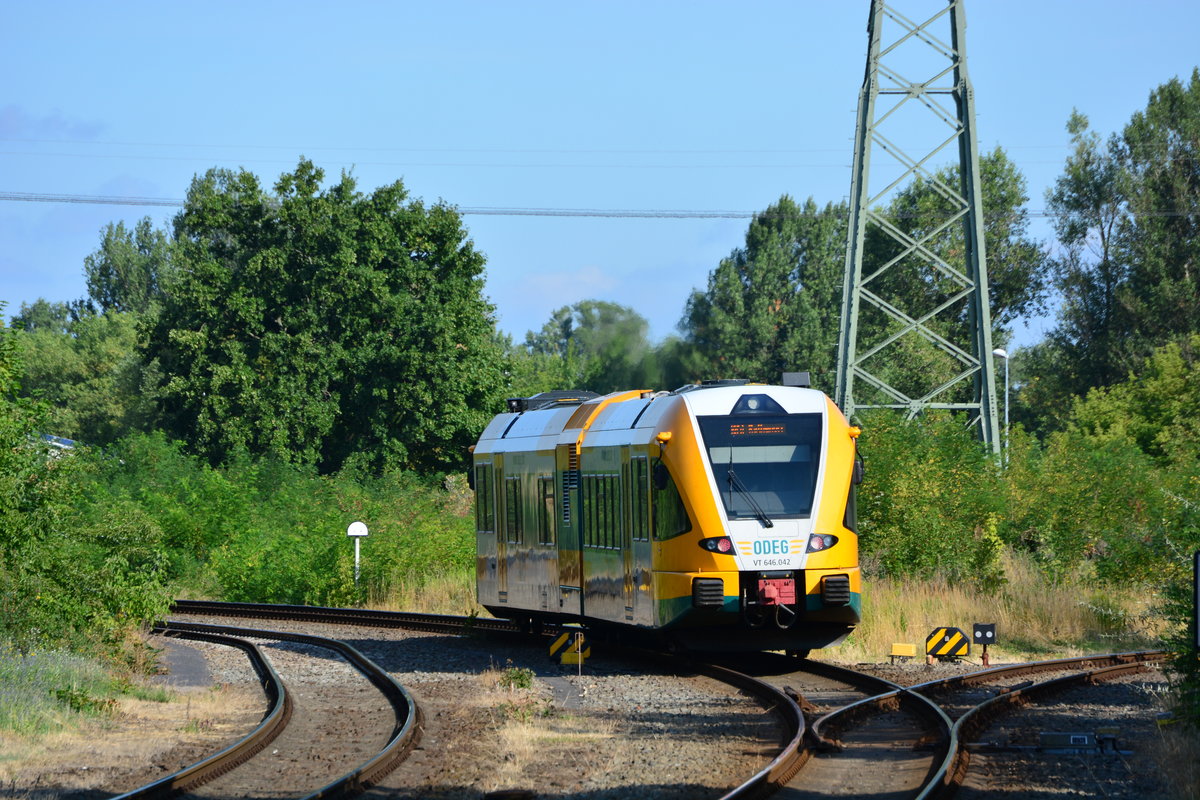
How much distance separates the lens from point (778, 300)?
71.9 metres

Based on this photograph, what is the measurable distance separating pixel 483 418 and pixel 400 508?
12956 millimetres

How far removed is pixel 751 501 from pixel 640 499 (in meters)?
1.46

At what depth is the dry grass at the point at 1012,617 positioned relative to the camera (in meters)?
20.1

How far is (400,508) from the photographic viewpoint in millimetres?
38688

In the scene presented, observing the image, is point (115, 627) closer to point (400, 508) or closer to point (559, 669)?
point (559, 669)

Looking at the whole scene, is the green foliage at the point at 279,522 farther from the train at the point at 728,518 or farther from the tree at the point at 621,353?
the train at the point at 728,518

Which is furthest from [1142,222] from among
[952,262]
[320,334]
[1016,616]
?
[1016,616]

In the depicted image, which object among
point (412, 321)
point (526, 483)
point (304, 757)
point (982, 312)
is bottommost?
point (304, 757)

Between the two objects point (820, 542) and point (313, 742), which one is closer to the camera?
point (313, 742)

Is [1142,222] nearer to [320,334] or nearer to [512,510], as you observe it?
[320,334]

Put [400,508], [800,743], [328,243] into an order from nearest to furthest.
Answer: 1. [800,743]
2. [400,508]
3. [328,243]

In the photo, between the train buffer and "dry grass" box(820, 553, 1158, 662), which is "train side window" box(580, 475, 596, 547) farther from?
"dry grass" box(820, 553, 1158, 662)

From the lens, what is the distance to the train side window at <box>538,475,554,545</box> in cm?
2017

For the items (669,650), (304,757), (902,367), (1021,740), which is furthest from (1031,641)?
(902,367)
